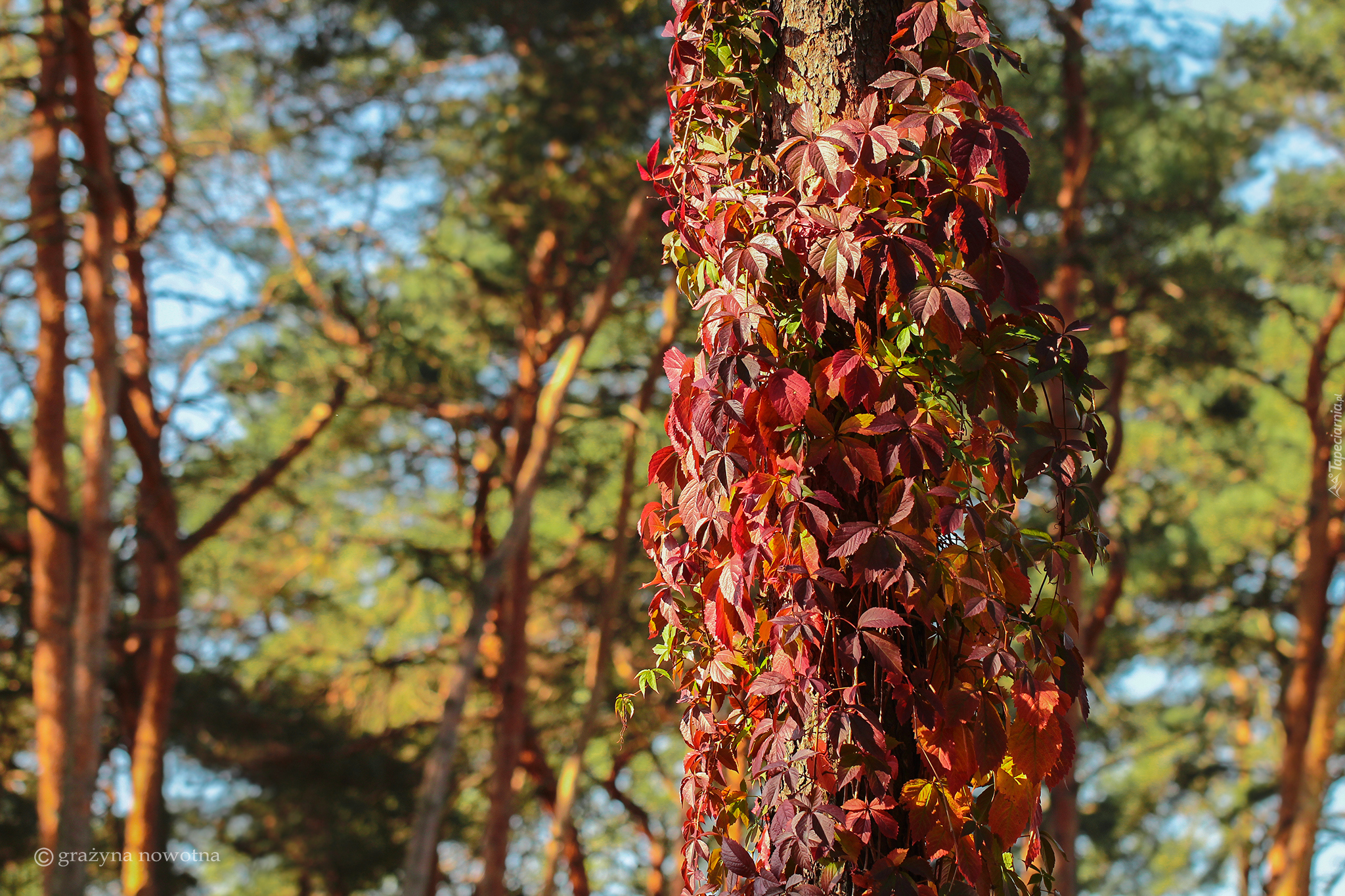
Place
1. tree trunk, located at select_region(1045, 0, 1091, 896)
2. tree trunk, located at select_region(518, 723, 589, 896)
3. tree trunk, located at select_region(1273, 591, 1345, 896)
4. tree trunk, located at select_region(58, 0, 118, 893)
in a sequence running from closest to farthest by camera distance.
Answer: tree trunk, located at select_region(58, 0, 118, 893), tree trunk, located at select_region(1045, 0, 1091, 896), tree trunk, located at select_region(1273, 591, 1345, 896), tree trunk, located at select_region(518, 723, 589, 896)

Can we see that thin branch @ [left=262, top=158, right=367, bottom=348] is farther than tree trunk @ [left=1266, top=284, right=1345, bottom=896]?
Yes

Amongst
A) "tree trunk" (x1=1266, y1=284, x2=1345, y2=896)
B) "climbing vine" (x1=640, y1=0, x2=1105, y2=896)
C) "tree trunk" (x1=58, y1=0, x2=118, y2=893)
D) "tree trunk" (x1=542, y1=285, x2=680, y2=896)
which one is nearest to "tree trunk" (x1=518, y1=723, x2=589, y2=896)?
"tree trunk" (x1=542, y1=285, x2=680, y2=896)

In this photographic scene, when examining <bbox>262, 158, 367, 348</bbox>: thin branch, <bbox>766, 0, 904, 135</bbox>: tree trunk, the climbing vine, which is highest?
<bbox>262, 158, 367, 348</bbox>: thin branch

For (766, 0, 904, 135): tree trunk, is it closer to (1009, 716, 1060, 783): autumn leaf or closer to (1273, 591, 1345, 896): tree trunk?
(1009, 716, 1060, 783): autumn leaf

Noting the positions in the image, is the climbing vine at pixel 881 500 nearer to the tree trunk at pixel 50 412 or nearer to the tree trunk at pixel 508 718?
the tree trunk at pixel 50 412

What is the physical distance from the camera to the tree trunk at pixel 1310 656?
27.3 ft

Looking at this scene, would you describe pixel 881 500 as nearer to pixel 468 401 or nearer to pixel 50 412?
pixel 50 412

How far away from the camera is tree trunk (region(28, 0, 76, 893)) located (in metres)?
6.37

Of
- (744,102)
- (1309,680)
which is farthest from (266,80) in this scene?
(1309,680)

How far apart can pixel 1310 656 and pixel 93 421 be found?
32.0 feet

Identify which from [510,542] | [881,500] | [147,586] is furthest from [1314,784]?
[147,586]

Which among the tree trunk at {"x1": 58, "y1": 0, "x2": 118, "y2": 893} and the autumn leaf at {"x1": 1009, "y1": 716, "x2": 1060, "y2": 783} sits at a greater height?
the tree trunk at {"x1": 58, "y1": 0, "x2": 118, "y2": 893}

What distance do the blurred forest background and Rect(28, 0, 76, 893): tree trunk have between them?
0.04 m

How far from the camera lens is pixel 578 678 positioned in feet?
40.7
